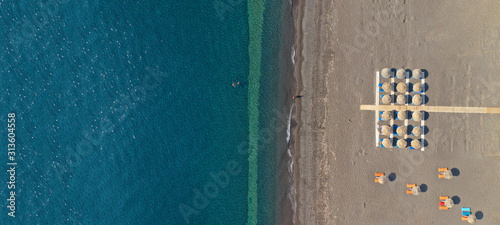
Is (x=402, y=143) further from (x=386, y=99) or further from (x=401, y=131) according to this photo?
(x=386, y=99)

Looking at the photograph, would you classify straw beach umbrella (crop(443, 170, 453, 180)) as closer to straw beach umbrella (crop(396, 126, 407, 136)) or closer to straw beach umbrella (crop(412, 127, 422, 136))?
straw beach umbrella (crop(412, 127, 422, 136))

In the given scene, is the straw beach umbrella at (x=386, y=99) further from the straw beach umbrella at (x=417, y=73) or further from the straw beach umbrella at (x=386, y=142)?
the straw beach umbrella at (x=386, y=142)

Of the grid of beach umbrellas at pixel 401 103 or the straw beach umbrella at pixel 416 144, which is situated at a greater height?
the grid of beach umbrellas at pixel 401 103

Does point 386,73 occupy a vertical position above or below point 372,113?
Result: above

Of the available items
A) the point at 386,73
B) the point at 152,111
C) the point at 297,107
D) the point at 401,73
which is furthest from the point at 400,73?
the point at 152,111

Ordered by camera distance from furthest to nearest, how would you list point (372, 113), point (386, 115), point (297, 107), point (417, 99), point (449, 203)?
point (297, 107) → point (372, 113) → point (386, 115) → point (417, 99) → point (449, 203)

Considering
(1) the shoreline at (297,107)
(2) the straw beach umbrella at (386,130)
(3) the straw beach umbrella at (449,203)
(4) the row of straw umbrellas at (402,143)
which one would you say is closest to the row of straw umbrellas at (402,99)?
(2) the straw beach umbrella at (386,130)

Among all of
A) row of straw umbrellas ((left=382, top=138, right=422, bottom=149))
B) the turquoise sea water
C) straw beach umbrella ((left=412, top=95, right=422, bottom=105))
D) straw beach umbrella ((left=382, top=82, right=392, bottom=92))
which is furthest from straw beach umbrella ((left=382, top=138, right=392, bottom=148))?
the turquoise sea water

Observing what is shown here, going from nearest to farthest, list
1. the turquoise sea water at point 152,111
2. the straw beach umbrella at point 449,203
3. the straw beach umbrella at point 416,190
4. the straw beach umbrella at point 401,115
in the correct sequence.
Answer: the straw beach umbrella at point 449,203 → the straw beach umbrella at point 416,190 → the straw beach umbrella at point 401,115 → the turquoise sea water at point 152,111
